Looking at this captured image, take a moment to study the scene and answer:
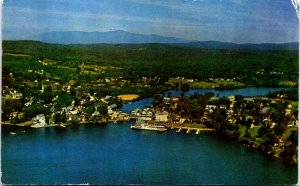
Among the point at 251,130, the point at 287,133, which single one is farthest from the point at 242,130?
the point at 287,133

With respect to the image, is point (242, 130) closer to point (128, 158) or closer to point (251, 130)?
point (251, 130)

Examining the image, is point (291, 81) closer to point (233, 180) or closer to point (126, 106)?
point (233, 180)

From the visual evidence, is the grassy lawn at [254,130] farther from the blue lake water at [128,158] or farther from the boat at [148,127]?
the boat at [148,127]

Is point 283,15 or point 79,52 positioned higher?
point 283,15

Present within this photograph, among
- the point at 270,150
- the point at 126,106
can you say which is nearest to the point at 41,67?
the point at 126,106

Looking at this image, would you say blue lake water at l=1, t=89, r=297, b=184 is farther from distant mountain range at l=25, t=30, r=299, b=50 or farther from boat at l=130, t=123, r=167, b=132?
distant mountain range at l=25, t=30, r=299, b=50

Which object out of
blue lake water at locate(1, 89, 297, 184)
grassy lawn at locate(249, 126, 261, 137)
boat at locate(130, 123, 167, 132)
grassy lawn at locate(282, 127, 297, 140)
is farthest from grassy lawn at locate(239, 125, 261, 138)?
boat at locate(130, 123, 167, 132)

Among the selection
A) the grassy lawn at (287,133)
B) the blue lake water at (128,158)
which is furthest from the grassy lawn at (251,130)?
the grassy lawn at (287,133)
